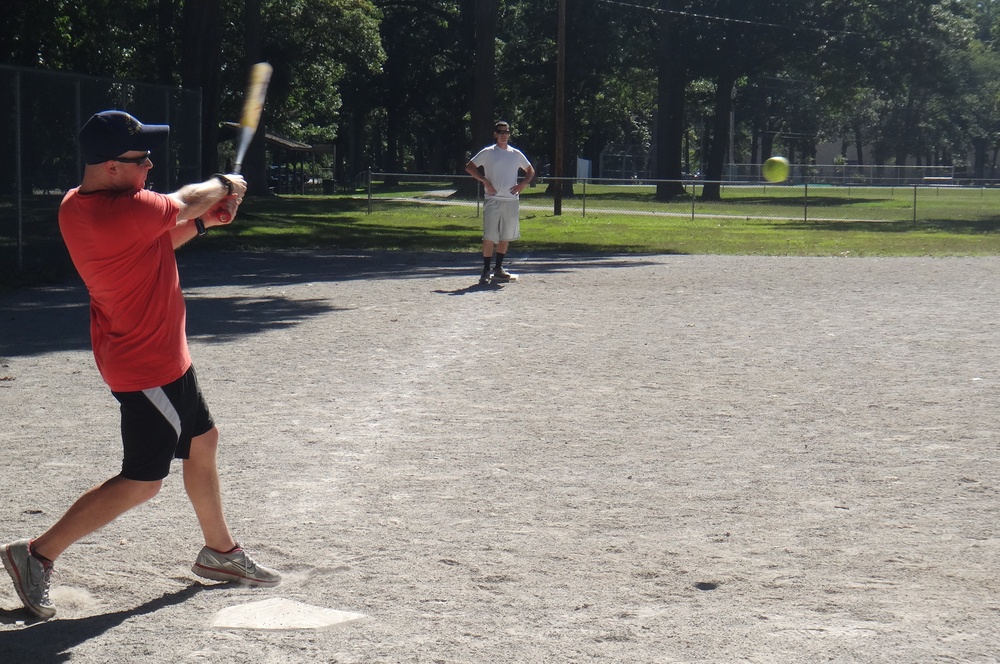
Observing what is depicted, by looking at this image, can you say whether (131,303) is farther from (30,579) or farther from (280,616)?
(280,616)

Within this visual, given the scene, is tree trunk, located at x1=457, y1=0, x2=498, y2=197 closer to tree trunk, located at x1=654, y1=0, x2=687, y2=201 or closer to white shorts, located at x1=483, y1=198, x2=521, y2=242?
tree trunk, located at x1=654, y1=0, x2=687, y2=201

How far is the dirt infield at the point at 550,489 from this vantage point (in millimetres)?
4234

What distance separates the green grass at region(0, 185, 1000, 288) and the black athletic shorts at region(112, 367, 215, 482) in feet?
38.8

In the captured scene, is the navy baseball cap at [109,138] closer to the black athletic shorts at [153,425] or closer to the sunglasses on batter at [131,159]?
the sunglasses on batter at [131,159]

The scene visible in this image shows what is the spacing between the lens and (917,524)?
5.51m

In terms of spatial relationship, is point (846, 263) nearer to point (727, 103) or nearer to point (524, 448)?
point (524, 448)

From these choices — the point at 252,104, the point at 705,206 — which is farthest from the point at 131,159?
the point at 705,206

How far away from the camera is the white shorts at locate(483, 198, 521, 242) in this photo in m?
15.8

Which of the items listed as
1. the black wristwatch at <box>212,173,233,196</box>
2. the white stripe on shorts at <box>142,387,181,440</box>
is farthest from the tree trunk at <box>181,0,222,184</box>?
the white stripe on shorts at <box>142,387,181,440</box>

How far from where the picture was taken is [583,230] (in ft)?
96.8

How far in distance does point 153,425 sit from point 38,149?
13.4 m

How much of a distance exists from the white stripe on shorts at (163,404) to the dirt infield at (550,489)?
68 cm

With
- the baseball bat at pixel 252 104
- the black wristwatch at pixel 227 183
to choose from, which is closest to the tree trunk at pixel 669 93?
the baseball bat at pixel 252 104

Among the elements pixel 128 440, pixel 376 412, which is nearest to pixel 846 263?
pixel 376 412
